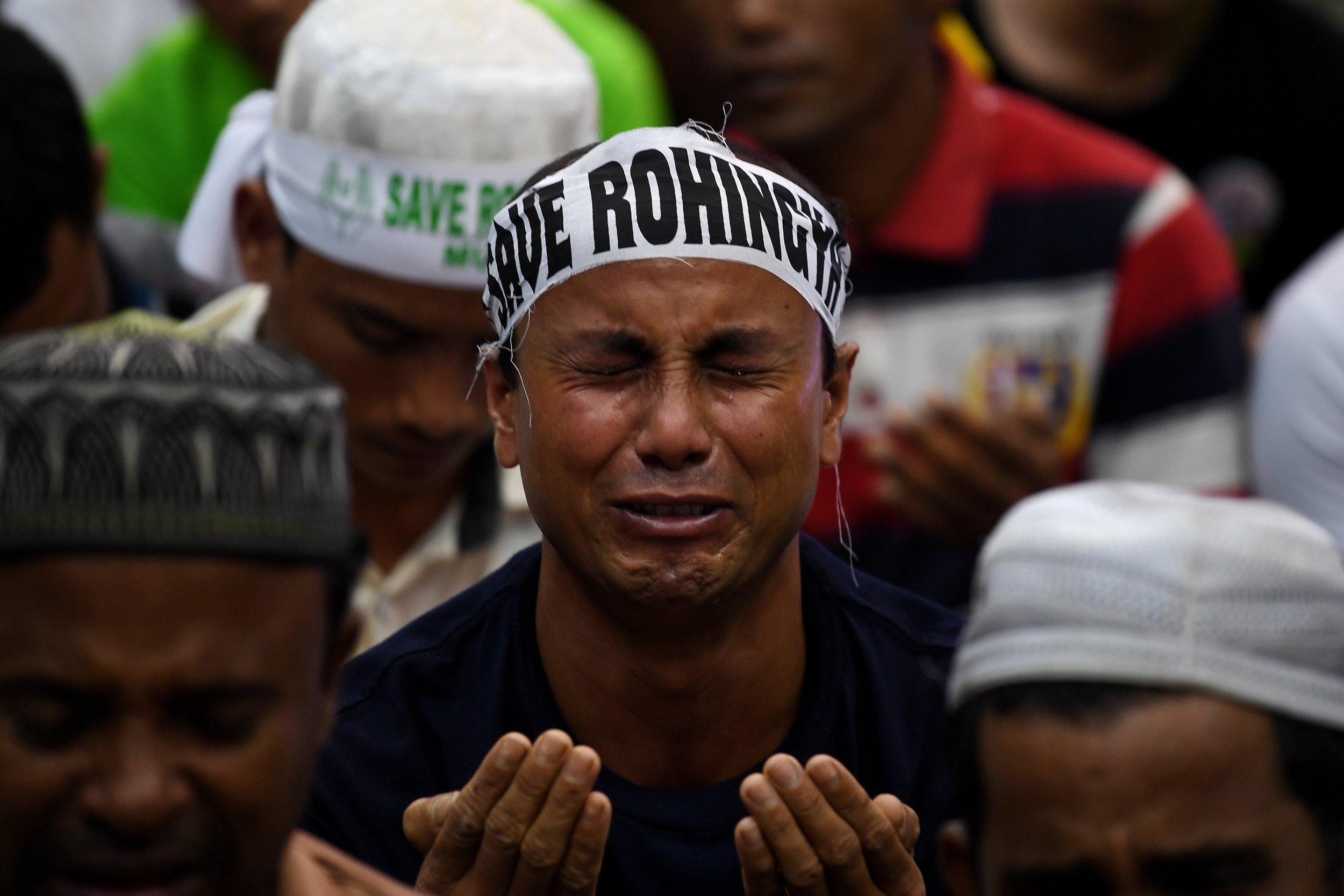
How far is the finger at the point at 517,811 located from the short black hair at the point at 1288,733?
69cm

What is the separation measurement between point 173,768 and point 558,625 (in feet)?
3.97

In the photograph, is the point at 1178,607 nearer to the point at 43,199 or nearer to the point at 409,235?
the point at 409,235

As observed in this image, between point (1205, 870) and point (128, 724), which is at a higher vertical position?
point (128, 724)

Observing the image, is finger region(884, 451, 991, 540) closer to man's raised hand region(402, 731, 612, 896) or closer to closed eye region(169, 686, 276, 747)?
man's raised hand region(402, 731, 612, 896)

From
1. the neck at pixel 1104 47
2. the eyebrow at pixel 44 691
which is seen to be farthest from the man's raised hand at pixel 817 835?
the neck at pixel 1104 47

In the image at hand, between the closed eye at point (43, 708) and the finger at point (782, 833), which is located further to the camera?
the finger at point (782, 833)

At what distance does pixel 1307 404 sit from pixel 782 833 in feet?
8.57

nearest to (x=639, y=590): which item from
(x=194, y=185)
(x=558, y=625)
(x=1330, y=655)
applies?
(x=558, y=625)

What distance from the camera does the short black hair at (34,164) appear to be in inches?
189

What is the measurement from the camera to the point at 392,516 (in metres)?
5.04

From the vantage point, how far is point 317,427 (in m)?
2.83

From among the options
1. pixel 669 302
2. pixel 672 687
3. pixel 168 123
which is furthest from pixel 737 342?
pixel 168 123

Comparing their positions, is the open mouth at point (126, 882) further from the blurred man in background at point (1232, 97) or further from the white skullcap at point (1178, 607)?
the blurred man in background at point (1232, 97)

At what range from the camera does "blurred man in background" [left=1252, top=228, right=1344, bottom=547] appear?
209 inches
